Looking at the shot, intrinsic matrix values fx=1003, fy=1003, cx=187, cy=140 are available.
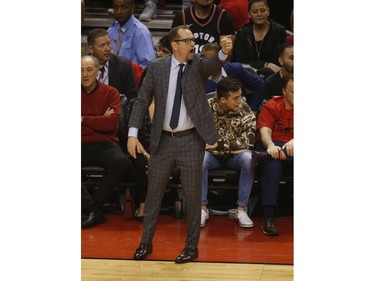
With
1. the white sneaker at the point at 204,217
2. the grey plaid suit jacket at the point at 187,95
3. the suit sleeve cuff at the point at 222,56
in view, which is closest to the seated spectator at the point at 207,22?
the white sneaker at the point at 204,217

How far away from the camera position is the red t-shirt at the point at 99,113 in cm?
761

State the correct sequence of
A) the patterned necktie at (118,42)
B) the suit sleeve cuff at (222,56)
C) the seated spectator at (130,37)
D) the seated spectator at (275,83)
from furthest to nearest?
1. the patterned necktie at (118,42)
2. the seated spectator at (130,37)
3. the seated spectator at (275,83)
4. the suit sleeve cuff at (222,56)

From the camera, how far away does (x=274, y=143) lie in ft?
24.4

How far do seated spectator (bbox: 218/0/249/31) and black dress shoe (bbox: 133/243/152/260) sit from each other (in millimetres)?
3000

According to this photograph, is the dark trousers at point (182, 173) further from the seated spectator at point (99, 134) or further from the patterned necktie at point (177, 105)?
the seated spectator at point (99, 134)

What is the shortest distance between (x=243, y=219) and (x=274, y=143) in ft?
2.00

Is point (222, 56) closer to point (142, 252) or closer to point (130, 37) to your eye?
point (142, 252)

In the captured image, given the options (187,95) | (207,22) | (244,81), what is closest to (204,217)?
(244,81)

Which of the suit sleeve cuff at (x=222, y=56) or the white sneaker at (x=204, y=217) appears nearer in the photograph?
the suit sleeve cuff at (x=222, y=56)

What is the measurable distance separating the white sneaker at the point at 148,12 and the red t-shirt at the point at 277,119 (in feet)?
7.82
